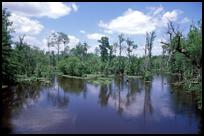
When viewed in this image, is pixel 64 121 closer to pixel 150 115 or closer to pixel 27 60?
pixel 150 115

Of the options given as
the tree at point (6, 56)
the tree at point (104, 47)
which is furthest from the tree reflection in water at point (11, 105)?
the tree at point (104, 47)

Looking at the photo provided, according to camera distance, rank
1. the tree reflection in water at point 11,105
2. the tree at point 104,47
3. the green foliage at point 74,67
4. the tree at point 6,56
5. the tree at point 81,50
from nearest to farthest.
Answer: the tree reflection in water at point 11,105, the tree at point 6,56, the green foliage at point 74,67, the tree at point 104,47, the tree at point 81,50

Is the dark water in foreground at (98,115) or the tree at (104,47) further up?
the tree at (104,47)

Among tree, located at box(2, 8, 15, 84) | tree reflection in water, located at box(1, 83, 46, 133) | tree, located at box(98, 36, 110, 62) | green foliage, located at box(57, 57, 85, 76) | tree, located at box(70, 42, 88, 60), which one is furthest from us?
tree, located at box(70, 42, 88, 60)

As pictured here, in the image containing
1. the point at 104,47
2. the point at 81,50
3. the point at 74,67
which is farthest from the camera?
the point at 81,50

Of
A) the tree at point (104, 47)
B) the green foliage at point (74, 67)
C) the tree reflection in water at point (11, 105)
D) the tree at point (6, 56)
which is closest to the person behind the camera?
the tree reflection in water at point (11, 105)

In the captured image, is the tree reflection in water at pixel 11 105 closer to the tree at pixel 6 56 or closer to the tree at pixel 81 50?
the tree at pixel 6 56

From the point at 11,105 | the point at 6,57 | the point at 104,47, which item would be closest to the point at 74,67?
the point at 104,47

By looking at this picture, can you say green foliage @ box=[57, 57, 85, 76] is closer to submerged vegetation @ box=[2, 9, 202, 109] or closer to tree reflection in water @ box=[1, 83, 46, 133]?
submerged vegetation @ box=[2, 9, 202, 109]

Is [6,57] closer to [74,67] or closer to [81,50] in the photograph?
[74,67]

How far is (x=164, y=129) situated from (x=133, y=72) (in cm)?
4472

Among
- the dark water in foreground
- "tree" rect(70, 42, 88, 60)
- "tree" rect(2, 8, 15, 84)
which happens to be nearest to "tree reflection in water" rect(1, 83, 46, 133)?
the dark water in foreground

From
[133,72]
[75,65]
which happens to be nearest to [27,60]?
[75,65]

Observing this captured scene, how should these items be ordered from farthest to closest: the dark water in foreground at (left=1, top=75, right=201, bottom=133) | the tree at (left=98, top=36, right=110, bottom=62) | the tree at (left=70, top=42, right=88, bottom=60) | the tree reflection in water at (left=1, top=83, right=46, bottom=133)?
1. the tree at (left=70, top=42, right=88, bottom=60)
2. the tree at (left=98, top=36, right=110, bottom=62)
3. the tree reflection in water at (left=1, top=83, right=46, bottom=133)
4. the dark water in foreground at (left=1, top=75, right=201, bottom=133)
